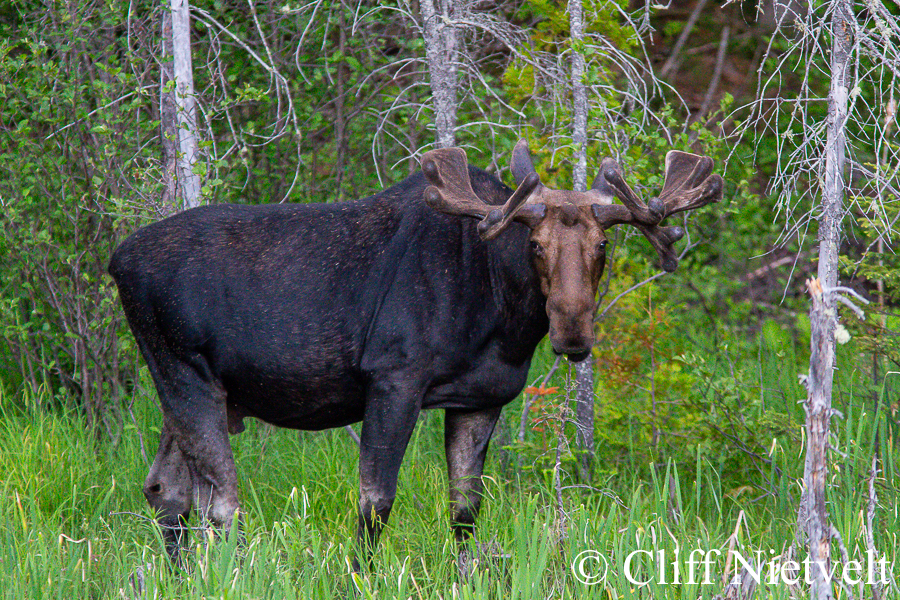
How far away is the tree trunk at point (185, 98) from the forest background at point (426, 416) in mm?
80

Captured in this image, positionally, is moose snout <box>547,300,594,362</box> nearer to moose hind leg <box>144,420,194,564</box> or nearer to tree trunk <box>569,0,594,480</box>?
tree trunk <box>569,0,594,480</box>

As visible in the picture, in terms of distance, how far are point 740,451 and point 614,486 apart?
775 millimetres

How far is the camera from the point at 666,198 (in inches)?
170

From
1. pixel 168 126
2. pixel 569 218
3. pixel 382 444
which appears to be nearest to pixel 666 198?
pixel 569 218

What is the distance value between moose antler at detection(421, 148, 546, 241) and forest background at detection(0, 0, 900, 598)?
941 millimetres

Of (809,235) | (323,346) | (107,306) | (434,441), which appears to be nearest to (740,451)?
(434,441)

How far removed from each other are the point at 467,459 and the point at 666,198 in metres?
1.56

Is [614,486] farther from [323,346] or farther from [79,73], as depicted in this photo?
[79,73]

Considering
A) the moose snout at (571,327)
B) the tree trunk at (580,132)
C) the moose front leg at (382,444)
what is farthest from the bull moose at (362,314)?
the tree trunk at (580,132)

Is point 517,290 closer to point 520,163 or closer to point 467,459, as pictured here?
point 520,163

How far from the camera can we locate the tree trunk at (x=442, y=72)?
17.8ft

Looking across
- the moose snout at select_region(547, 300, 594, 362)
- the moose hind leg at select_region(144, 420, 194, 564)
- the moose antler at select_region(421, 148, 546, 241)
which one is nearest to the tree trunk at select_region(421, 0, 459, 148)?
the moose antler at select_region(421, 148, 546, 241)

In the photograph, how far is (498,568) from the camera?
4.15 m

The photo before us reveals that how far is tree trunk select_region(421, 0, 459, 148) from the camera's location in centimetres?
541
